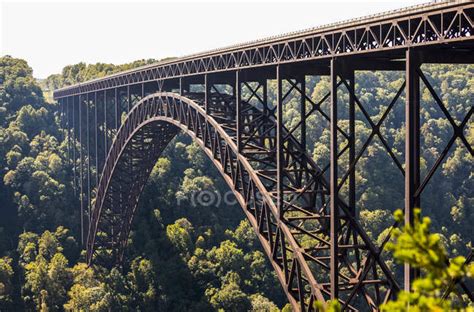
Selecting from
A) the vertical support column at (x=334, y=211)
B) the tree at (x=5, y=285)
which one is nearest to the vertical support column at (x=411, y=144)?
the vertical support column at (x=334, y=211)

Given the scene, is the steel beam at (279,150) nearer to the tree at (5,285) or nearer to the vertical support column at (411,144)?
the vertical support column at (411,144)

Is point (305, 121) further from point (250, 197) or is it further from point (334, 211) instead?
point (334, 211)

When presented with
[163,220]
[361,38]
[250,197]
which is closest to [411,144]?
[361,38]

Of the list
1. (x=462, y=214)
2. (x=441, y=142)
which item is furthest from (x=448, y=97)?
(x=462, y=214)

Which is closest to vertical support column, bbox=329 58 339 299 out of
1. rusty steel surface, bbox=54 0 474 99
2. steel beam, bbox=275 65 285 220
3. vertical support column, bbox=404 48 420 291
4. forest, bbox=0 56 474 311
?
rusty steel surface, bbox=54 0 474 99

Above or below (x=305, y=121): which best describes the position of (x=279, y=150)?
below

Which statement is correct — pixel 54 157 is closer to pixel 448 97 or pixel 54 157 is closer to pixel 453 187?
→ pixel 453 187

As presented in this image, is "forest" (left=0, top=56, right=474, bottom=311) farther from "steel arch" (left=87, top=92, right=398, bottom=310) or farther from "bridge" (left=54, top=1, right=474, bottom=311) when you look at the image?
"bridge" (left=54, top=1, right=474, bottom=311)

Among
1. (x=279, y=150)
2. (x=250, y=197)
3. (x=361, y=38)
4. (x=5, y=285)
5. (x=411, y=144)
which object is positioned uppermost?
(x=361, y=38)
